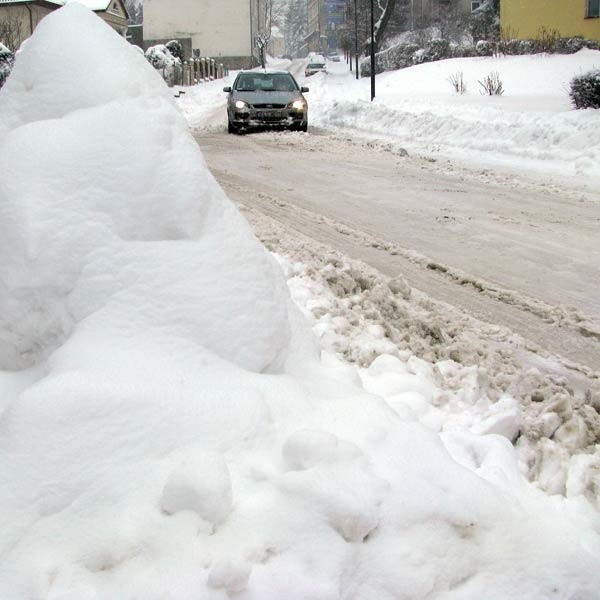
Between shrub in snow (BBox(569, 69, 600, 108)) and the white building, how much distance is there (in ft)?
151

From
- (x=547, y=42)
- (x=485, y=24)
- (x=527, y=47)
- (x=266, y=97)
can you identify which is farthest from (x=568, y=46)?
(x=266, y=97)

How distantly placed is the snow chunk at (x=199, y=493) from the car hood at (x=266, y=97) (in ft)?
50.7

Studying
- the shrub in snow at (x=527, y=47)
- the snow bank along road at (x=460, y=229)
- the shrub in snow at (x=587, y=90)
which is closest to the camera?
the snow bank along road at (x=460, y=229)

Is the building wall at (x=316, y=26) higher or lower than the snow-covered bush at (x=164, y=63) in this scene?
higher

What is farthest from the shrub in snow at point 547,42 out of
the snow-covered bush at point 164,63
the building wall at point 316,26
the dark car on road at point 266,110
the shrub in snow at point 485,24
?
the building wall at point 316,26

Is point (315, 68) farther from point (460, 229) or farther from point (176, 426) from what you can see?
point (176, 426)

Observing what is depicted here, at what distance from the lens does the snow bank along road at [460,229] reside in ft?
15.4

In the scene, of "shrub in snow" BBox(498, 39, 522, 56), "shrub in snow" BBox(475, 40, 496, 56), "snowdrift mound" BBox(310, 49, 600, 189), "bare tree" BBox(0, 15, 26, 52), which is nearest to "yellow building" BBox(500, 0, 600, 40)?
"shrub in snow" BBox(475, 40, 496, 56)

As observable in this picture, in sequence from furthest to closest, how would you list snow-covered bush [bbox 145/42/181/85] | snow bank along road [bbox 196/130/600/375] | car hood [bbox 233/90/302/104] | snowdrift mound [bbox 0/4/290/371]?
1. snow-covered bush [bbox 145/42/181/85]
2. car hood [bbox 233/90/302/104]
3. snow bank along road [bbox 196/130/600/375]
4. snowdrift mound [bbox 0/4/290/371]

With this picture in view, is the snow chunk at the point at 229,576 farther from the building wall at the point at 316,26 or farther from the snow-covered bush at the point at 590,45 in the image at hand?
the building wall at the point at 316,26

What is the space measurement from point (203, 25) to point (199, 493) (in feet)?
193

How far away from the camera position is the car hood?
16.7m

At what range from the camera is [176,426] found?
2271 millimetres

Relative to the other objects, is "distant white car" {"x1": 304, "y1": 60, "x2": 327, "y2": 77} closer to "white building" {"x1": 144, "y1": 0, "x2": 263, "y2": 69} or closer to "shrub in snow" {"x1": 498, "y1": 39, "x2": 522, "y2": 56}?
"white building" {"x1": 144, "y1": 0, "x2": 263, "y2": 69}
